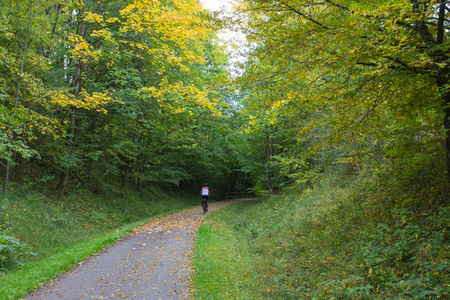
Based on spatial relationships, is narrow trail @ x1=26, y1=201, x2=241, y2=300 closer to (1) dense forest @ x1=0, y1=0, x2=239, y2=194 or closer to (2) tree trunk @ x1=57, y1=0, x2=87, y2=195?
(1) dense forest @ x1=0, y1=0, x2=239, y2=194

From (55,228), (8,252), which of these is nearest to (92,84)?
(55,228)

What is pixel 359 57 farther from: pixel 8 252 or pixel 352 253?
pixel 8 252

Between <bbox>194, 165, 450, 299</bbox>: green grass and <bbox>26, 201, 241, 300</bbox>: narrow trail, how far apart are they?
0.50 metres

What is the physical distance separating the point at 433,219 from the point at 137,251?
7.36m

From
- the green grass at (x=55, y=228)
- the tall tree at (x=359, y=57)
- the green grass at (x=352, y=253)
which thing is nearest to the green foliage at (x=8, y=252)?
the green grass at (x=55, y=228)

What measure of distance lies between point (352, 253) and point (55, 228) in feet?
31.6

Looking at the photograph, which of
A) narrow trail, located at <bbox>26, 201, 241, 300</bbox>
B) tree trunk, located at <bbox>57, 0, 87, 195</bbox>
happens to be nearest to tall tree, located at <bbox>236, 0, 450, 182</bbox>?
narrow trail, located at <bbox>26, 201, 241, 300</bbox>

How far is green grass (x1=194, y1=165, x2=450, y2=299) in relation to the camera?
4.21m


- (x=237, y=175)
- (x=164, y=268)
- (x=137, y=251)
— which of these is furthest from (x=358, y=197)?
(x=237, y=175)

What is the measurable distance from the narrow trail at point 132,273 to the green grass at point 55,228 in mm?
372

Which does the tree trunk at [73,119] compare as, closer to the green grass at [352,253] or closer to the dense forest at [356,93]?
the dense forest at [356,93]

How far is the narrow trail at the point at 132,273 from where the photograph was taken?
205 inches

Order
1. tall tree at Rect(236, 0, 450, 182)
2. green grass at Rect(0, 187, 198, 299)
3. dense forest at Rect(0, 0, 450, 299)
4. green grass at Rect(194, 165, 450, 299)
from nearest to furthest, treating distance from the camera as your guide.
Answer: tall tree at Rect(236, 0, 450, 182) → dense forest at Rect(0, 0, 450, 299) → green grass at Rect(194, 165, 450, 299) → green grass at Rect(0, 187, 198, 299)

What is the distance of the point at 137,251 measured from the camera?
309 inches
